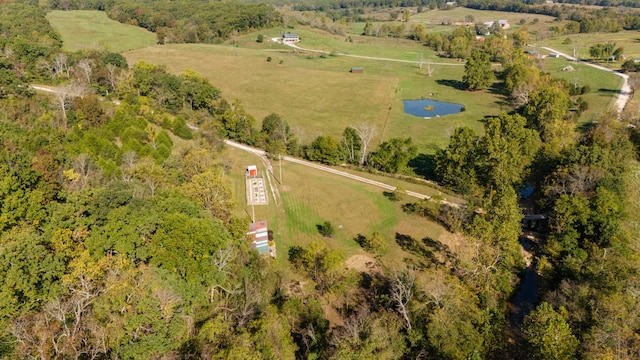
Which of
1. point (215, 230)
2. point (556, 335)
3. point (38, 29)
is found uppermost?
point (38, 29)

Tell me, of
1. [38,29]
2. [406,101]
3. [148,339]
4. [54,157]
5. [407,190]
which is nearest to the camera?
[148,339]

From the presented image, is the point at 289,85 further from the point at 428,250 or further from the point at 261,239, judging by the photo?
the point at 428,250

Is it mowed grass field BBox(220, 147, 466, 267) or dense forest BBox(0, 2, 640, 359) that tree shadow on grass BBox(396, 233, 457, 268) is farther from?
mowed grass field BBox(220, 147, 466, 267)

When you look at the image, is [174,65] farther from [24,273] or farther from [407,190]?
[24,273]

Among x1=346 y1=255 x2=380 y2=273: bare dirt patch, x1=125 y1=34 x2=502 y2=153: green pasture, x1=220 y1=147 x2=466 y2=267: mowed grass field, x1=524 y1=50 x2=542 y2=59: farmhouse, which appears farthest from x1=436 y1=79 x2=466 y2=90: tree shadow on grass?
x1=346 y1=255 x2=380 y2=273: bare dirt patch

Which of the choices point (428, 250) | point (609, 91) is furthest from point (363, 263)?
point (609, 91)

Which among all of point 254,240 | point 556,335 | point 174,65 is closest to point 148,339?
point 254,240

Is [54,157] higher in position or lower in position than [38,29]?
lower
